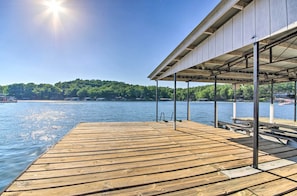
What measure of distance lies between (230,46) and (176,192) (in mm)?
2610

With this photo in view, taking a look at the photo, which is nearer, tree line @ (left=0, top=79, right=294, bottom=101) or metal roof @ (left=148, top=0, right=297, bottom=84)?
metal roof @ (left=148, top=0, right=297, bottom=84)

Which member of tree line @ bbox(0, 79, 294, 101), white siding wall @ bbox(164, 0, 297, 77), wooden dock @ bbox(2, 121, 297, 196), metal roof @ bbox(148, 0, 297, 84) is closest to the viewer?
wooden dock @ bbox(2, 121, 297, 196)

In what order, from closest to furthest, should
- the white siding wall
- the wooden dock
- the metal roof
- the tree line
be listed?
the wooden dock
the white siding wall
the metal roof
the tree line

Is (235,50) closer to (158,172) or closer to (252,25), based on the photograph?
(252,25)

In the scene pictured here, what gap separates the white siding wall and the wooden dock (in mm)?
1855

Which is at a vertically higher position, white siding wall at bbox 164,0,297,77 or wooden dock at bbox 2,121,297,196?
white siding wall at bbox 164,0,297,77

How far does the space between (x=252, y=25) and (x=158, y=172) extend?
2.57 metres

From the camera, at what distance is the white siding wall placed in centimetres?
193

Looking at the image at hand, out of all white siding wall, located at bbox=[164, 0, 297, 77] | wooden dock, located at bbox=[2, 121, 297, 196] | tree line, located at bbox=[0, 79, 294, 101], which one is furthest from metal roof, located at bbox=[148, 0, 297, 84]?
tree line, located at bbox=[0, 79, 294, 101]

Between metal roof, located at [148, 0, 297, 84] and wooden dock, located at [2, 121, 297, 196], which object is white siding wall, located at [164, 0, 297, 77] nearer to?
metal roof, located at [148, 0, 297, 84]

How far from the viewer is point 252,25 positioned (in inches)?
94.8

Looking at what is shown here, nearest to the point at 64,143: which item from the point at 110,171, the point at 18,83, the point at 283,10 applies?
the point at 110,171

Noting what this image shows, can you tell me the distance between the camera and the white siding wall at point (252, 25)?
76.2 inches

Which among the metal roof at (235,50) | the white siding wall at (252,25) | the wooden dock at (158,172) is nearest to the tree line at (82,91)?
the metal roof at (235,50)
